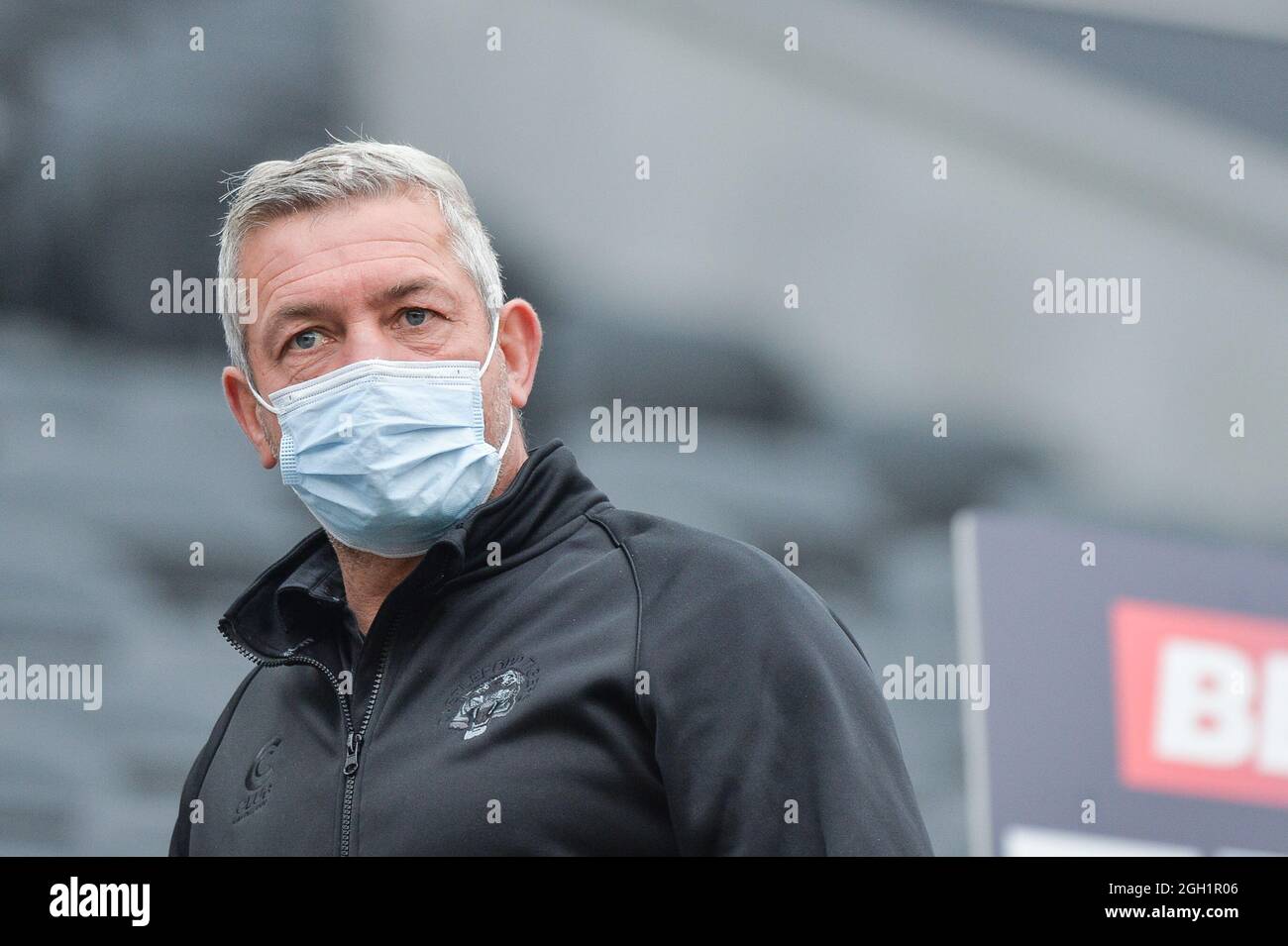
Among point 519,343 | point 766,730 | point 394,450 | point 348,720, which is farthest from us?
point 519,343

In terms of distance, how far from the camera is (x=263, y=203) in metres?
2.07

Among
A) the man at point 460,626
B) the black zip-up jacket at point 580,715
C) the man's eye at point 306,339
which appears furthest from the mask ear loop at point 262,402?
the black zip-up jacket at point 580,715

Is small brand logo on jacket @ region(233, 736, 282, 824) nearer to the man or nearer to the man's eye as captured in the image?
the man

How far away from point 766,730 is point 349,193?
895 mm

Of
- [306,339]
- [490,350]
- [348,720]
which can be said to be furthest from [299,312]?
[348,720]

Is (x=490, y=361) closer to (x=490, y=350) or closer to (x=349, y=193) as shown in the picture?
(x=490, y=350)

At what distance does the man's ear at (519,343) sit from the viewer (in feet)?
7.25

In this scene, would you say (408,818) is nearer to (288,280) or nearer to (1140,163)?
(288,280)

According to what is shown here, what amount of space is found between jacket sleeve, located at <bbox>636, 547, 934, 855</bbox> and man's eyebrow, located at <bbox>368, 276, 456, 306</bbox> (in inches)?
22.0

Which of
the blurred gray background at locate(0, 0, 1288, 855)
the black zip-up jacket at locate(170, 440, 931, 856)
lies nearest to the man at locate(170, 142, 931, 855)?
the black zip-up jacket at locate(170, 440, 931, 856)

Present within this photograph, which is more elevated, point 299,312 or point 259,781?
point 299,312

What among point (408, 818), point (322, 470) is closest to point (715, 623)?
point (408, 818)

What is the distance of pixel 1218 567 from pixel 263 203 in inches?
164

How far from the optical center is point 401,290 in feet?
6.59
